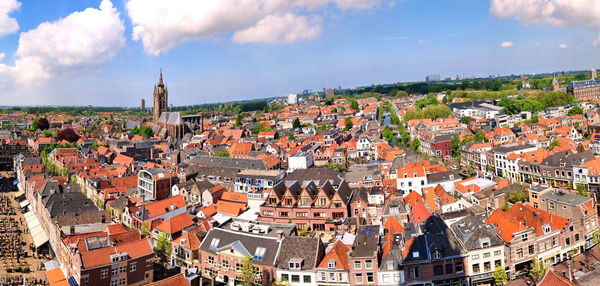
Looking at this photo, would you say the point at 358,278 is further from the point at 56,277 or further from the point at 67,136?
the point at 67,136

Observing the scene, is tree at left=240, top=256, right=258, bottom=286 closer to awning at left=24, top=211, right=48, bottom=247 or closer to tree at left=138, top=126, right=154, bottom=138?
awning at left=24, top=211, right=48, bottom=247

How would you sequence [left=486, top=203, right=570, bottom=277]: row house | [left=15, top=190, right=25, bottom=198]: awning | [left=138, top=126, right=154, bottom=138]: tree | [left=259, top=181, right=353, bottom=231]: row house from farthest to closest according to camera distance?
[left=138, top=126, right=154, bottom=138]: tree < [left=15, top=190, right=25, bottom=198]: awning < [left=259, top=181, right=353, bottom=231]: row house < [left=486, top=203, right=570, bottom=277]: row house

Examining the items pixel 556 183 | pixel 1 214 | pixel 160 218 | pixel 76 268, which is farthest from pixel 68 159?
pixel 556 183

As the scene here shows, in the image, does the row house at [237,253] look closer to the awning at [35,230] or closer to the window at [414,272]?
the window at [414,272]

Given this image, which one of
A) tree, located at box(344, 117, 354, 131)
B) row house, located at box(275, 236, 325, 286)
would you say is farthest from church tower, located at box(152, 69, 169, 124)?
row house, located at box(275, 236, 325, 286)

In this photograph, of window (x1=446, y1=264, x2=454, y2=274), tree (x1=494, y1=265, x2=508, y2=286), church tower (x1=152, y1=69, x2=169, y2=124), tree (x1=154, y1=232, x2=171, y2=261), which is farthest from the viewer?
church tower (x1=152, y1=69, x2=169, y2=124)
